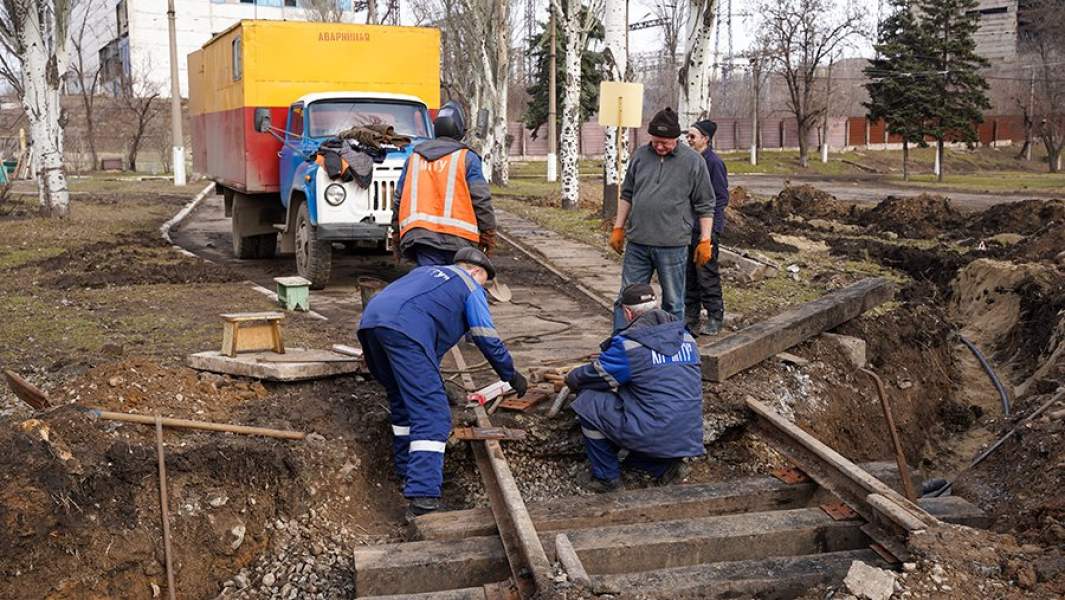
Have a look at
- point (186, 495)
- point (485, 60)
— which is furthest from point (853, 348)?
point (485, 60)

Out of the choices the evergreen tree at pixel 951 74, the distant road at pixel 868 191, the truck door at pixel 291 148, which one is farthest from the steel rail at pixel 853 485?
the evergreen tree at pixel 951 74

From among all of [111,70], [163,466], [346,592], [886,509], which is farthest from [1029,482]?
[111,70]

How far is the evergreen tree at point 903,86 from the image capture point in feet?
142

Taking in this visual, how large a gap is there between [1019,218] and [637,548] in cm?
1581

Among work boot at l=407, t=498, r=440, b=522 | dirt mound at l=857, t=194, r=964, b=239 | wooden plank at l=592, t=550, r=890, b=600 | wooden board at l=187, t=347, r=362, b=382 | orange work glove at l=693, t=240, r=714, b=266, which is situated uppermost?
orange work glove at l=693, t=240, r=714, b=266

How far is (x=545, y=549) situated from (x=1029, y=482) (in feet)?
10.7

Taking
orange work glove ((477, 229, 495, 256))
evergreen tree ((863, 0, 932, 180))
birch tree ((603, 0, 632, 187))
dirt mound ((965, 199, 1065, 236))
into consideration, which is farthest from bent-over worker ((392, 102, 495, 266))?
evergreen tree ((863, 0, 932, 180))

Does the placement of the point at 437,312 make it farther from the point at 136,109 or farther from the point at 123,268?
the point at 136,109

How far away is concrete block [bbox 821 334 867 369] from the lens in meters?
8.34

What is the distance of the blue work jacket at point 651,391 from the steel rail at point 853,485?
692mm

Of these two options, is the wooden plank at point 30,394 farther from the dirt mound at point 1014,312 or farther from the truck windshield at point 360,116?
the dirt mound at point 1014,312

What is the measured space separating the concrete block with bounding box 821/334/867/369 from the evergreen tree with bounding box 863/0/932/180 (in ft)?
119

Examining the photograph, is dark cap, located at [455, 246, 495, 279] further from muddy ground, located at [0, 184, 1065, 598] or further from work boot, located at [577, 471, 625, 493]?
work boot, located at [577, 471, 625, 493]

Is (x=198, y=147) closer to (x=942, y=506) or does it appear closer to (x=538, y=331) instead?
(x=538, y=331)
